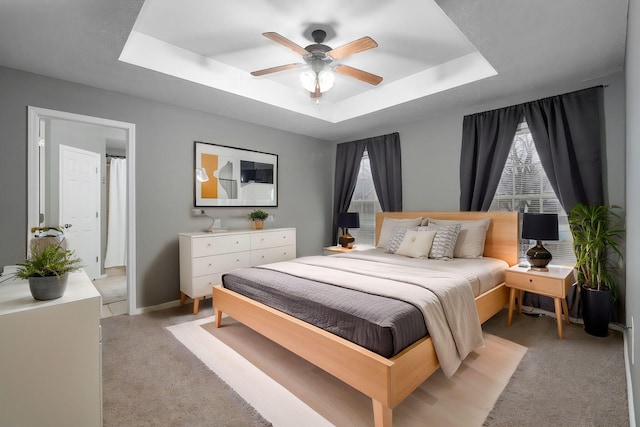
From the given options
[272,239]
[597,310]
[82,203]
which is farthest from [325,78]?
[82,203]

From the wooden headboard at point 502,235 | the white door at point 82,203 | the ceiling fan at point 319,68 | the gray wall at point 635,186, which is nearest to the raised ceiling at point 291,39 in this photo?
the ceiling fan at point 319,68

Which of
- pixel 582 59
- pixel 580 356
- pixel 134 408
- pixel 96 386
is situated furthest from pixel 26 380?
pixel 582 59

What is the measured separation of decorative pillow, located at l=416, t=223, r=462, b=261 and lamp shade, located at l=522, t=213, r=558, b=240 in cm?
64

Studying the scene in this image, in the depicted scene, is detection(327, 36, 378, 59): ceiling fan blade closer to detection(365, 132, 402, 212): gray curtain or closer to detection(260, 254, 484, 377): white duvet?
detection(260, 254, 484, 377): white duvet

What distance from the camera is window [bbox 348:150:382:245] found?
4.85 m

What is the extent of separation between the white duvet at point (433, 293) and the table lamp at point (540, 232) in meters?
0.98

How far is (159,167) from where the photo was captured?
3.46 metres

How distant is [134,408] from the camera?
1746 mm

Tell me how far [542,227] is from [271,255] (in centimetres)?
299

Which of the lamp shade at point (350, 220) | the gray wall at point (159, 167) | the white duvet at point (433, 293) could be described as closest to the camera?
the white duvet at point (433, 293)

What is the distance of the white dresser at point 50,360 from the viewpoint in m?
1.19

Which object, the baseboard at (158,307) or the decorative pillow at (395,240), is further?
the decorative pillow at (395,240)

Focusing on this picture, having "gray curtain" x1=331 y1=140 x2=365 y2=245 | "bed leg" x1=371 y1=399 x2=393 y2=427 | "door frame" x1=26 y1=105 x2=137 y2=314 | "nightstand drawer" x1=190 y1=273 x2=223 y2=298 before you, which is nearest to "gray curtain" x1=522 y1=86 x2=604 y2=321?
"gray curtain" x1=331 y1=140 x2=365 y2=245

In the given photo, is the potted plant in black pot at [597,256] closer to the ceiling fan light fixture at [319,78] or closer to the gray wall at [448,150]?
the gray wall at [448,150]
